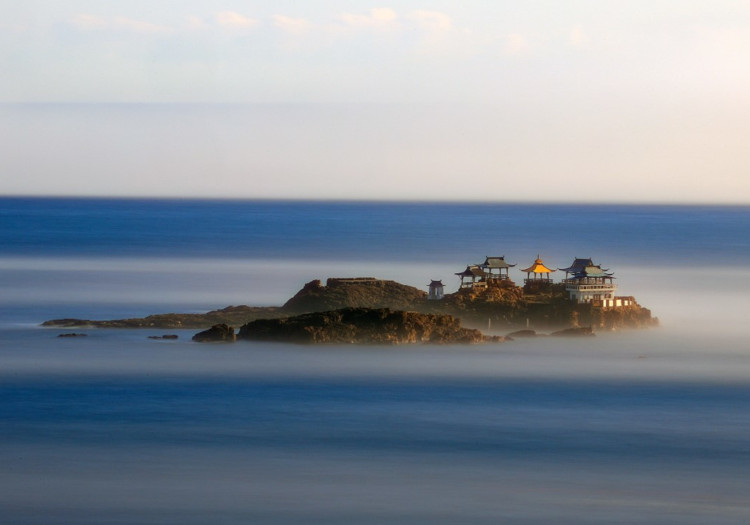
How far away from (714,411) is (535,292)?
25.3 m

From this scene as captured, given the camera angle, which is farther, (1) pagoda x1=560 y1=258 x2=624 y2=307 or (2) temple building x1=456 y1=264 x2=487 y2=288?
(2) temple building x1=456 y1=264 x2=487 y2=288

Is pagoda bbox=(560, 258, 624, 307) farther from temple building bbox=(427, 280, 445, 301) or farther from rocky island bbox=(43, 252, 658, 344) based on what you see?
temple building bbox=(427, 280, 445, 301)

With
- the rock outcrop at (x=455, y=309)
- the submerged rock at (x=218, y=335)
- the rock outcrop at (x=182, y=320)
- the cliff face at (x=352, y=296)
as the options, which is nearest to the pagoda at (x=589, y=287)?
the rock outcrop at (x=455, y=309)

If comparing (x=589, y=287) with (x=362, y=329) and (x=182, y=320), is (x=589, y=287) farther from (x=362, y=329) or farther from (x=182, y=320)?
(x=182, y=320)

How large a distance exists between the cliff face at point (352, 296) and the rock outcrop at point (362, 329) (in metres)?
5.40

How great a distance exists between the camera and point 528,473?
40.1m

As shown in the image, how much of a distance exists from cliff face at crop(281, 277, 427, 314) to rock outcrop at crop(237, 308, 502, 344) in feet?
17.7

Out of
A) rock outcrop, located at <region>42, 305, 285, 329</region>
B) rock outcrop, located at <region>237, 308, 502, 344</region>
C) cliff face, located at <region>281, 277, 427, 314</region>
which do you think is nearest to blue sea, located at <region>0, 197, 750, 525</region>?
rock outcrop, located at <region>237, 308, 502, 344</region>

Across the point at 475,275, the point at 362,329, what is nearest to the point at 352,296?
the point at 475,275

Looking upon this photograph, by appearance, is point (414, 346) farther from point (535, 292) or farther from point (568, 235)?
point (568, 235)

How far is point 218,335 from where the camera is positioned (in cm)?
6506

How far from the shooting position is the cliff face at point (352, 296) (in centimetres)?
7238

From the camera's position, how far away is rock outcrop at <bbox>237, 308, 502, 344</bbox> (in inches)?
2547

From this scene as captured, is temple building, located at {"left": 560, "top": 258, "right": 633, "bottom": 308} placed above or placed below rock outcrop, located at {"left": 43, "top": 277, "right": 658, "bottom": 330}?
above
